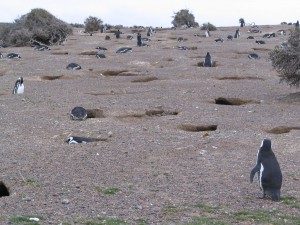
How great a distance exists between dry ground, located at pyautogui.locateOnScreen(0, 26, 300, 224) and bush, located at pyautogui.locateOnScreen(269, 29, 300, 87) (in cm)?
47

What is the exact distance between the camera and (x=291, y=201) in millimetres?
6641

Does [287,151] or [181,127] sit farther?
[181,127]

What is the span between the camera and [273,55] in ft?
46.2

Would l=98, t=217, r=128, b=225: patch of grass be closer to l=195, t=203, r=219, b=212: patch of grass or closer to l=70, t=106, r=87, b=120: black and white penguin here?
l=195, t=203, r=219, b=212: patch of grass

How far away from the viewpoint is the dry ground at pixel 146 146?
6398 mm

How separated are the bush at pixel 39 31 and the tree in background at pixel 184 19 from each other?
22276mm

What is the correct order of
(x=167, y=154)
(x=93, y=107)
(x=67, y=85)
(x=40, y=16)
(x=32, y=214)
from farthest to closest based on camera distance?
(x=40, y=16) → (x=67, y=85) → (x=93, y=107) → (x=167, y=154) → (x=32, y=214)

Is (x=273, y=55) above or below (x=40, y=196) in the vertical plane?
above

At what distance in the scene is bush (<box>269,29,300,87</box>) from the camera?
1362cm

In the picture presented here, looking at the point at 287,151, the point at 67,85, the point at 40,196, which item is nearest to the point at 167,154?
the point at 287,151

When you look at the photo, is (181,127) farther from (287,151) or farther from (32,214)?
(32,214)

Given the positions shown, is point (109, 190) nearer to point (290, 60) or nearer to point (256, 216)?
point (256, 216)

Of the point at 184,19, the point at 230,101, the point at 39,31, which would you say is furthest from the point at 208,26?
the point at 230,101

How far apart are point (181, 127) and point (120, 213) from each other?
16.0 ft
